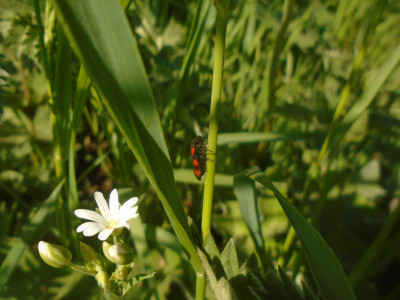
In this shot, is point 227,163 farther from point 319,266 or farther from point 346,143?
point 319,266

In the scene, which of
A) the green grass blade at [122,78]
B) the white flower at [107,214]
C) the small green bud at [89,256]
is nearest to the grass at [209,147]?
the green grass blade at [122,78]

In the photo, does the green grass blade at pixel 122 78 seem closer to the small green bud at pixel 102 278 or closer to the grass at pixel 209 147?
the grass at pixel 209 147

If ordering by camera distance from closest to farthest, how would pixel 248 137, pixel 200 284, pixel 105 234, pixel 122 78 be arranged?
pixel 122 78
pixel 105 234
pixel 200 284
pixel 248 137

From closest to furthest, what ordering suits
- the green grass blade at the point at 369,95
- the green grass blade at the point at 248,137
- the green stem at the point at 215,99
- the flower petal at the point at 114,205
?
1. the green stem at the point at 215,99
2. the flower petal at the point at 114,205
3. the green grass blade at the point at 369,95
4. the green grass blade at the point at 248,137

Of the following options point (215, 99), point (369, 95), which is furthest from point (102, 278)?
point (369, 95)

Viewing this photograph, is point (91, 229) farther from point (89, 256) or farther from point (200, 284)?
point (200, 284)

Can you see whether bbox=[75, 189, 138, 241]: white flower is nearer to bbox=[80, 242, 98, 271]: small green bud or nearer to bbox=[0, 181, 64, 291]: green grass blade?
bbox=[80, 242, 98, 271]: small green bud

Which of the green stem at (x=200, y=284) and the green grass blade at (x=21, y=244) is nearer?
the green stem at (x=200, y=284)

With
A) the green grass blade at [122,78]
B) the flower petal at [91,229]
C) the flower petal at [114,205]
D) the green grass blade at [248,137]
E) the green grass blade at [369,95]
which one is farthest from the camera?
the green grass blade at [248,137]
